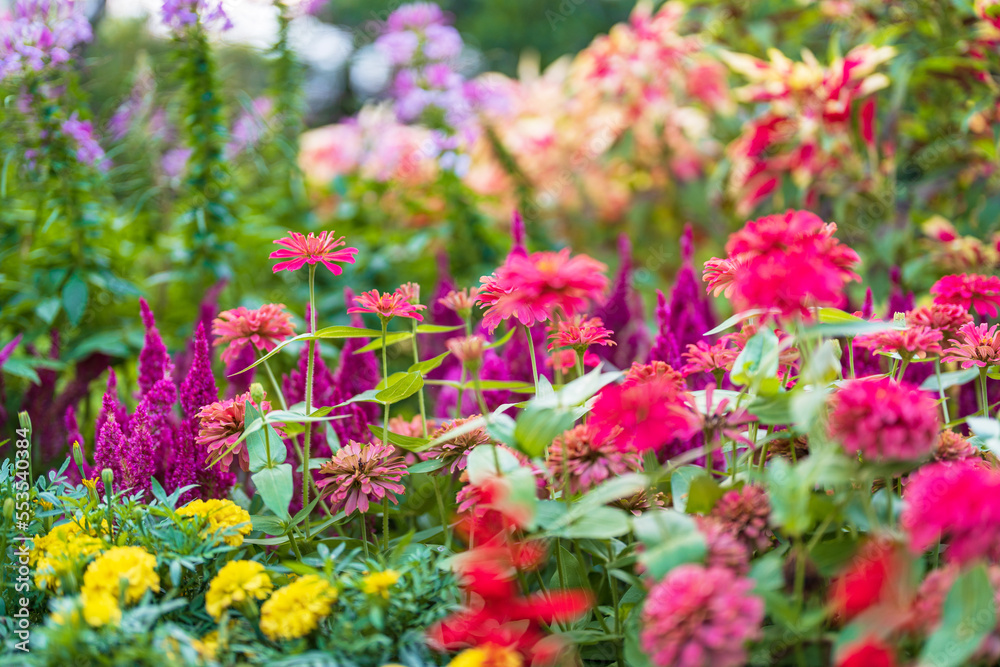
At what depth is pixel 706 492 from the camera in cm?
69

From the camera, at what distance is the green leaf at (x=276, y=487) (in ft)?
2.65

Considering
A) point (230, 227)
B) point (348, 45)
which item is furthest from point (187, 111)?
point (348, 45)

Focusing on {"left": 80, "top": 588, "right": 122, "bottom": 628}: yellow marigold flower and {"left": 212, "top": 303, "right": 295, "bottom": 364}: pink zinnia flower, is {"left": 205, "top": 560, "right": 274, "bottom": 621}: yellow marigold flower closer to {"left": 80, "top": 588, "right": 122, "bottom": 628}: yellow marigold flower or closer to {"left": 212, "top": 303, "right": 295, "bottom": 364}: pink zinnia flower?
{"left": 80, "top": 588, "right": 122, "bottom": 628}: yellow marigold flower

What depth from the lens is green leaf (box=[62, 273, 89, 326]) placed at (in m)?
1.50

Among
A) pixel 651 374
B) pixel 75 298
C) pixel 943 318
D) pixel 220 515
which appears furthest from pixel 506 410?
pixel 75 298

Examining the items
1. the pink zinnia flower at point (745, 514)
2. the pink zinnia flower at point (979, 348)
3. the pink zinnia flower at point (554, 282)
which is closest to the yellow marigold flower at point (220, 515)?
the pink zinnia flower at point (554, 282)

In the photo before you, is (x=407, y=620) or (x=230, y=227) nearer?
(x=407, y=620)

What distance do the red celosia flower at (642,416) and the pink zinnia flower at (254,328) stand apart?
0.40 m

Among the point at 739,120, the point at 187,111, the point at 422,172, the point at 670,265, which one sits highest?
the point at 187,111

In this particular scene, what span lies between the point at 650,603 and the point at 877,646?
157 millimetres

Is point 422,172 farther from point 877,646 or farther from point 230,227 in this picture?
point 877,646

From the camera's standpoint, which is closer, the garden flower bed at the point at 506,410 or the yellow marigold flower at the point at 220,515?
the garden flower bed at the point at 506,410

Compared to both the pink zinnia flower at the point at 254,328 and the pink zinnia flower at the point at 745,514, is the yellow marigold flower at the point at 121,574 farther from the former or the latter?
the pink zinnia flower at the point at 745,514

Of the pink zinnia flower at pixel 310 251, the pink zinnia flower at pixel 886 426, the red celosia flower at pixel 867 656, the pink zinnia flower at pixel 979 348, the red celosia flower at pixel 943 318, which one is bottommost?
the red celosia flower at pixel 867 656
